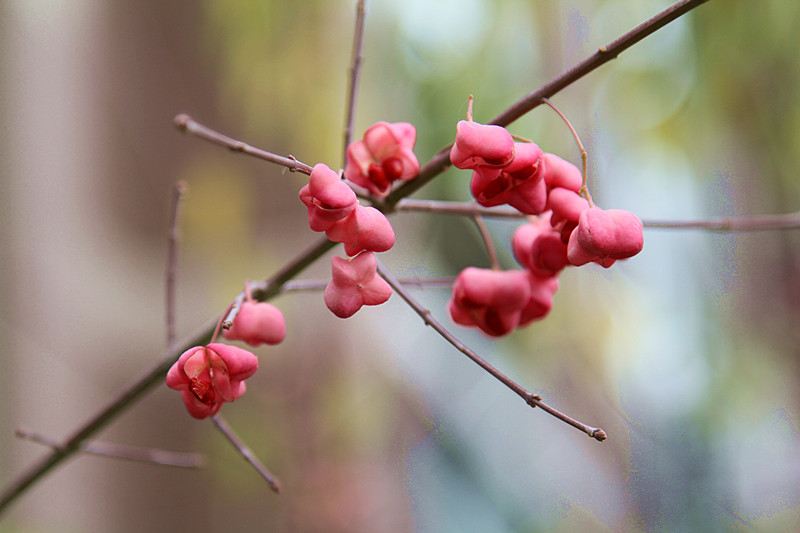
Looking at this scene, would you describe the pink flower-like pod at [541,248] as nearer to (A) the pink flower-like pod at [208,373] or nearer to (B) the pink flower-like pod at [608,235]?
(B) the pink flower-like pod at [608,235]

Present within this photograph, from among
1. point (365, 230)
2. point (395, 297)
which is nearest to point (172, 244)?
point (365, 230)

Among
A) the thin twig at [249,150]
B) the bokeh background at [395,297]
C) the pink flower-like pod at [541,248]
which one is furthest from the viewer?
the bokeh background at [395,297]

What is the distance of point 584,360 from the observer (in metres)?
1.40

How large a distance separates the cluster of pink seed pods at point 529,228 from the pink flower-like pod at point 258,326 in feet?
0.37

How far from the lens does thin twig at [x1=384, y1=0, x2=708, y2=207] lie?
0.26 metres

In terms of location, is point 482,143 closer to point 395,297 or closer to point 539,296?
point 539,296

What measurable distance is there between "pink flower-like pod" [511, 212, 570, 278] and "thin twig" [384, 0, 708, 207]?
8cm

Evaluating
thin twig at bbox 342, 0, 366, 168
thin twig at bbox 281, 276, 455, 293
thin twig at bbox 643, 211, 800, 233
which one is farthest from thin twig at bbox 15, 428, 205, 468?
thin twig at bbox 643, 211, 800, 233

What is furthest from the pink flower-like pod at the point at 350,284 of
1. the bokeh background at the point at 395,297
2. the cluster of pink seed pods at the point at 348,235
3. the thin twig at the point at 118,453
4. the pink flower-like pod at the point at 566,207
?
the bokeh background at the point at 395,297

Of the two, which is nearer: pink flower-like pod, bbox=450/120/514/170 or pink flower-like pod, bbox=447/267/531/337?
pink flower-like pod, bbox=450/120/514/170

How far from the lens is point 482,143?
0.28 meters

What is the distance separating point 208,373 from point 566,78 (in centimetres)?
21

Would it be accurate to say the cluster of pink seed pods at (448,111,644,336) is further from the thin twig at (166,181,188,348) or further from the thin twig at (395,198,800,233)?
the thin twig at (166,181,188,348)

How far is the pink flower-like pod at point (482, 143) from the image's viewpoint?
28cm
